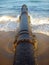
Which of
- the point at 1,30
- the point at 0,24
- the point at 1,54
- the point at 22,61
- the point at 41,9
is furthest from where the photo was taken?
the point at 41,9

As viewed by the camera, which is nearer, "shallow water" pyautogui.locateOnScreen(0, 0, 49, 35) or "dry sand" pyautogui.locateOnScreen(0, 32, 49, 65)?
"dry sand" pyautogui.locateOnScreen(0, 32, 49, 65)

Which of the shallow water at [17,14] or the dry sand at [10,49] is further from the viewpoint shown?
the shallow water at [17,14]

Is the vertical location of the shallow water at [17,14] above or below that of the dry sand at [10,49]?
above

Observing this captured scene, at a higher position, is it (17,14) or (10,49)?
(17,14)

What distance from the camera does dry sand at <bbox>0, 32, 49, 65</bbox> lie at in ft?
42.8

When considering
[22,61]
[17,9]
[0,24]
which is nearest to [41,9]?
[17,9]

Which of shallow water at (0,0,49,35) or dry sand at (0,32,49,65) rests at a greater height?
shallow water at (0,0,49,35)

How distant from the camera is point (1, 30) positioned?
19.7 meters

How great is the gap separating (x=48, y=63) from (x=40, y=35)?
16.8 feet

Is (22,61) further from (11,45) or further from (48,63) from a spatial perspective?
(11,45)

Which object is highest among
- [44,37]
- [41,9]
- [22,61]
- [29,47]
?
[41,9]

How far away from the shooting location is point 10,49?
14547mm

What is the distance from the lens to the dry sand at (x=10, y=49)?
13047mm

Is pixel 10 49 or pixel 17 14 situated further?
pixel 17 14
